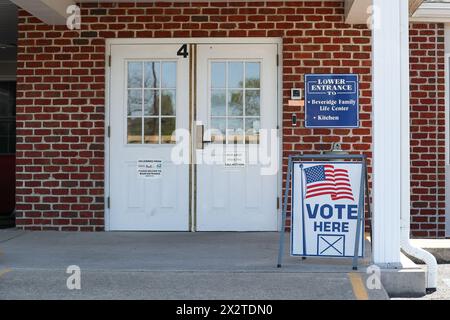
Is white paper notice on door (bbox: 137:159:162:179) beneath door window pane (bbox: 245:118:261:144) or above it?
beneath

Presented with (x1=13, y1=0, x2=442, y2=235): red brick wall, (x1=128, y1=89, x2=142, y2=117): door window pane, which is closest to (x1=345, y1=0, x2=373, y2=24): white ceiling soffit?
(x1=13, y1=0, x2=442, y2=235): red brick wall

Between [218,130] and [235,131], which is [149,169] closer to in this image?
[218,130]

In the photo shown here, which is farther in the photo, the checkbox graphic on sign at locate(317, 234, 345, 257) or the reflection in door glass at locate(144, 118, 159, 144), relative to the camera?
the reflection in door glass at locate(144, 118, 159, 144)

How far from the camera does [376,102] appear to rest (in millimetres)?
5965

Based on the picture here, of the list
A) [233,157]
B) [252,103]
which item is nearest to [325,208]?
[233,157]

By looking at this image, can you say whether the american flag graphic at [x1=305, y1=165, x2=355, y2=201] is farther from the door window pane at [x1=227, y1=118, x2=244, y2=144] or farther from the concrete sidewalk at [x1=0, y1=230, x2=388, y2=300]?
the door window pane at [x1=227, y1=118, x2=244, y2=144]

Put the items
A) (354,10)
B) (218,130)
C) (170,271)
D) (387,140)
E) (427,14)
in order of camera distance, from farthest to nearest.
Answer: (218,130), (427,14), (354,10), (170,271), (387,140)

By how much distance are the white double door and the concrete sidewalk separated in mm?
871

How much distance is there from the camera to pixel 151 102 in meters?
8.95

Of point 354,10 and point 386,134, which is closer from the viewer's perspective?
point 386,134

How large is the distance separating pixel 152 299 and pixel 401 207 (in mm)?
2600

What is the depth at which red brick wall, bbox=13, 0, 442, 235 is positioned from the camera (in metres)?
8.88

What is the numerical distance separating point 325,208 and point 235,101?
3063 millimetres
